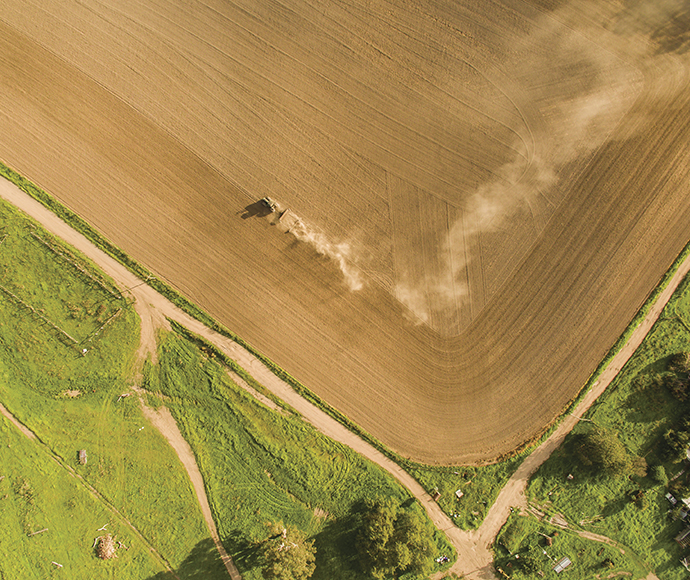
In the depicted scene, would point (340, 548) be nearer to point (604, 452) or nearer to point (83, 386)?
point (604, 452)

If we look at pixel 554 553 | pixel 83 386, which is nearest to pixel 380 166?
pixel 83 386

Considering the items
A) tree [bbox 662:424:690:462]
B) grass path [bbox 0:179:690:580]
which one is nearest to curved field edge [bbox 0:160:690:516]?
grass path [bbox 0:179:690:580]

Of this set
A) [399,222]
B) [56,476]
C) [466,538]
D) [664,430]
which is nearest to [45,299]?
[56,476]

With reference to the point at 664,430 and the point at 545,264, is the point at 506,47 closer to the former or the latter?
the point at 545,264

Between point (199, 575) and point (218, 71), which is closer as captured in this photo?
point (199, 575)

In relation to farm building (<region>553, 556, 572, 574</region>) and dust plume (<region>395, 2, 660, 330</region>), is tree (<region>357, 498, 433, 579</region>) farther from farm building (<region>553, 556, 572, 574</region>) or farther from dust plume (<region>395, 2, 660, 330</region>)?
dust plume (<region>395, 2, 660, 330</region>)

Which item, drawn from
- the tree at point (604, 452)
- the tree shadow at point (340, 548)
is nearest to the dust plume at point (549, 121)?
the tree at point (604, 452)

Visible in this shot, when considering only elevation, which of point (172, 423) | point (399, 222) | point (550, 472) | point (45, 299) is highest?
point (399, 222)
